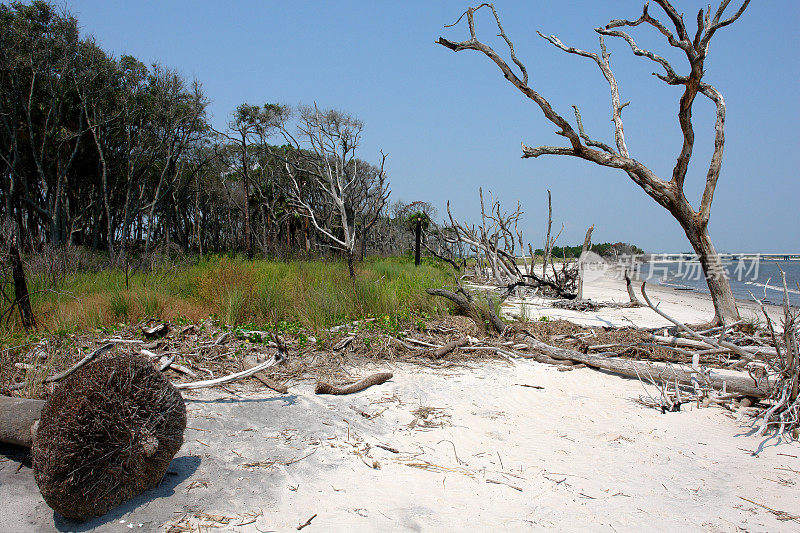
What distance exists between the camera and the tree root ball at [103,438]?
227 centimetres

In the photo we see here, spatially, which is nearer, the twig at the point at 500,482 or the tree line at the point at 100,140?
the twig at the point at 500,482

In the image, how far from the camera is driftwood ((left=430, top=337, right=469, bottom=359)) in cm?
595

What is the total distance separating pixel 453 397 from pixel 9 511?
11.1ft

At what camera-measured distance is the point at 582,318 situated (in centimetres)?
941

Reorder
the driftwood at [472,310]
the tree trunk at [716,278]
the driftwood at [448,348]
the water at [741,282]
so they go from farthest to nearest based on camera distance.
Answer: the water at [741,282] → the tree trunk at [716,278] → the driftwood at [472,310] → the driftwood at [448,348]

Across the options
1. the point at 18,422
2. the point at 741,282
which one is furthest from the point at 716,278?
the point at 741,282

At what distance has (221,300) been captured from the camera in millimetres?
6348

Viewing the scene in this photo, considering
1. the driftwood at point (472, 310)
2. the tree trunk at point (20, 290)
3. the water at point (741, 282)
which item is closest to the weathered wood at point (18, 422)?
the tree trunk at point (20, 290)

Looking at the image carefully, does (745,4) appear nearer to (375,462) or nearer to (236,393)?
(375,462)

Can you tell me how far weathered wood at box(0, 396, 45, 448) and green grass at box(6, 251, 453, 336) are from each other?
240cm

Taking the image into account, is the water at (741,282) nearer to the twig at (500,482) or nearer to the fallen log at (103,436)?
the twig at (500,482)

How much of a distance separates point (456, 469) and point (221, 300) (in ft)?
14.2

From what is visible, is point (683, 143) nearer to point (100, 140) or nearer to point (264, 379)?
Answer: point (264, 379)

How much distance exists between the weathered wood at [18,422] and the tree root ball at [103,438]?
17.8 inches
